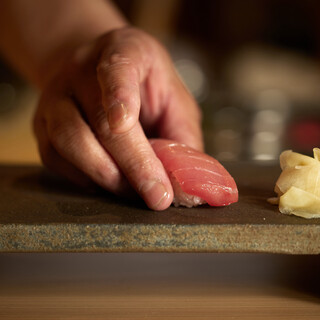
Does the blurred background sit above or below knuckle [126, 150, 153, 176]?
below

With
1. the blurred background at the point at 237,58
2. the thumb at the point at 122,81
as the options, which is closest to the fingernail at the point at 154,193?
the thumb at the point at 122,81

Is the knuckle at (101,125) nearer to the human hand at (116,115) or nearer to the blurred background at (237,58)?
the human hand at (116,115)

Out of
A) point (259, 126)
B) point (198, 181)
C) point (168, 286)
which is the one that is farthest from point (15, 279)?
point (259, 126)

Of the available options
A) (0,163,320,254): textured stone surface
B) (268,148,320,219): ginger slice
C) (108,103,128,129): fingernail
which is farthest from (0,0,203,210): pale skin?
(268,148,320,219): ginger slice

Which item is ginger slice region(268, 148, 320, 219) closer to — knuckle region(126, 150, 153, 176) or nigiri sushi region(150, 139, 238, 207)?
nigiri sushi region(150, 139, 238, 207)

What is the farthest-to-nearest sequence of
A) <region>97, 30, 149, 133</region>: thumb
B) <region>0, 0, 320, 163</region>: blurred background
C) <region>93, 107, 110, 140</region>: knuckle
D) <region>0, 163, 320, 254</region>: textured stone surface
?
<region>0, 0, 320, 163</region>: blurred background < <region>93, 107, 110, 140</region>: knuckle < <region>97, 30, 149, 133</region>: thumb < <region>0, 163, 320, 254</region>: textured stone surface

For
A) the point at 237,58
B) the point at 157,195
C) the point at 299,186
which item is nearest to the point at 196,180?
the point at 157,195

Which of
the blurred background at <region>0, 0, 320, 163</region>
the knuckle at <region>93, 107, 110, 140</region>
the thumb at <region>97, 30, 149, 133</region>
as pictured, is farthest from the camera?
the blurred background at <region>0, 0, 320, 163</region>

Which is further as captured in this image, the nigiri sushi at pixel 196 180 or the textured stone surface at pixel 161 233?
the nigiri sushi at pixel 196 180

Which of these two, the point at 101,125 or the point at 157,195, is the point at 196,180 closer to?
the point at 157,195
